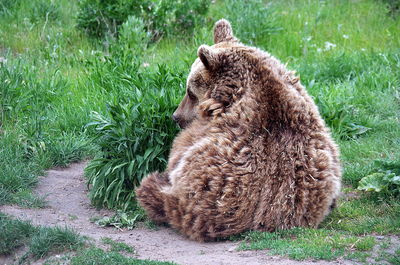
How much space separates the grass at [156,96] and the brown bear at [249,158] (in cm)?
26

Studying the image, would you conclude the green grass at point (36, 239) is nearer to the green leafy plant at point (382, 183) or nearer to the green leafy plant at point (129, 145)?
the green leafy plant at point (129, 145)

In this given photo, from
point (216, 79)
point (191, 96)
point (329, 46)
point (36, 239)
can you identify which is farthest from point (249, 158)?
point (329, 46)

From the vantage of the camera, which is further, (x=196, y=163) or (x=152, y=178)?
(x=152, y=178)

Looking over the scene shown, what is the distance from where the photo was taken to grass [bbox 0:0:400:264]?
5691mm

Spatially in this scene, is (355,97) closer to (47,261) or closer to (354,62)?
(354,62)

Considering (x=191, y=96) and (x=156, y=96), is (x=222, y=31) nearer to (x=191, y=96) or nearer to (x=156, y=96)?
(x=191, y=96)

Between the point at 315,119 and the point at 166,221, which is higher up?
the point at 315,119

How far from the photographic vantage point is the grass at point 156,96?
18.7 feet

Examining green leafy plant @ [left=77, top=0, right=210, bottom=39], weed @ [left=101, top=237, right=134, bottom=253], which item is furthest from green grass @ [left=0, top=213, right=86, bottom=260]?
green leafy plant @ [left=77, top=0, right=210, bottom=39]

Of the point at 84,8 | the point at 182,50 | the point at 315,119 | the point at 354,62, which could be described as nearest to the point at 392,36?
the point at 354,62

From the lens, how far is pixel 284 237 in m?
5.18

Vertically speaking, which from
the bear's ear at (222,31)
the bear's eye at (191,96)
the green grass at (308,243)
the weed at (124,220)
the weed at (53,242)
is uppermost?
the bear's ear at (222,31)

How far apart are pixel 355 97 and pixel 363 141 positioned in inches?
43.6

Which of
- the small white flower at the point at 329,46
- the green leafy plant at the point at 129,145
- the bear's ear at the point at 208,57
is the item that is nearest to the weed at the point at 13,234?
the green leafy plant at the point at 129,145
